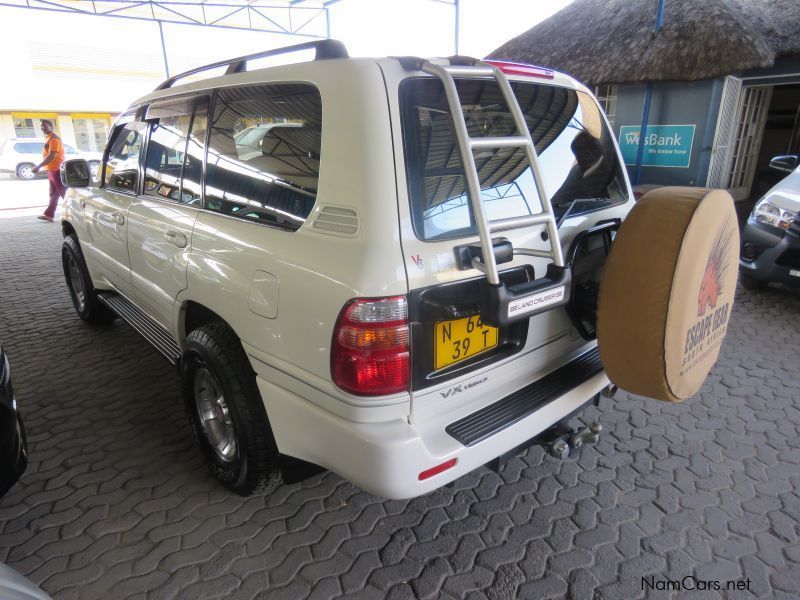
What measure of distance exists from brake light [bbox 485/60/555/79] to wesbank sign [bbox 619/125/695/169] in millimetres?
9714

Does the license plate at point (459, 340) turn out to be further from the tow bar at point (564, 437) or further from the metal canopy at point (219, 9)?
the metal canopy at point (219, 9)

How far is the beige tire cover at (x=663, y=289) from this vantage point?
6.03ft

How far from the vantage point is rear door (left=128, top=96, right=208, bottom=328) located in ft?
8.05

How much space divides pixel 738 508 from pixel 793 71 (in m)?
10.8

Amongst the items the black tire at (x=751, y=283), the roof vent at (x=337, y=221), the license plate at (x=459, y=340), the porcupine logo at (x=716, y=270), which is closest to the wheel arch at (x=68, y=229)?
the roof vent at (x=337, y=221)

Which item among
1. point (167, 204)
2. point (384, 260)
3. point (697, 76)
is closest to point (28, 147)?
point (167, 204)

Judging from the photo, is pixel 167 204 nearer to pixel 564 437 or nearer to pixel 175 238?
pixel 175 238

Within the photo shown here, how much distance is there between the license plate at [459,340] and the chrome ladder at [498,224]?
169 millimetres

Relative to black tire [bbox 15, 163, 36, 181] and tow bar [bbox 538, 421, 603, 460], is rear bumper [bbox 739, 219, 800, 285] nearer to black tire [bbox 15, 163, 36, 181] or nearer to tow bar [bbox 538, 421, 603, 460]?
tow bar [bbox 538, 421, 603, 460]

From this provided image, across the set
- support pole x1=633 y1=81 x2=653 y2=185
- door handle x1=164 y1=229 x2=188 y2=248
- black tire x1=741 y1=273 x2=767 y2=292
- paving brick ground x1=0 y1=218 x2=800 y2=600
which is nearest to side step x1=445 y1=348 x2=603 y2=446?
paving brick ground x1=0 y1=218 x2=800 y2=600

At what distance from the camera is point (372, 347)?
1.66 meters

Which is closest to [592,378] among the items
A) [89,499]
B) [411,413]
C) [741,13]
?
[411,413]

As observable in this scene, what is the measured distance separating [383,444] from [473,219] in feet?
2.76

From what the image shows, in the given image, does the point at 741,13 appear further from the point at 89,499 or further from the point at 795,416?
the point at 89,499
